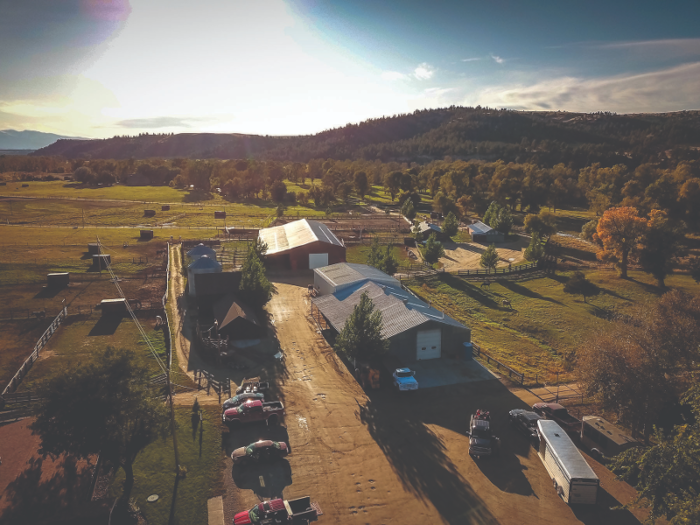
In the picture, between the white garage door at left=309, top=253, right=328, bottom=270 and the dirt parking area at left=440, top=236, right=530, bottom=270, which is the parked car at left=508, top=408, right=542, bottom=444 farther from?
the dirt parking area at left=440, top=236, right=530, bottom=270

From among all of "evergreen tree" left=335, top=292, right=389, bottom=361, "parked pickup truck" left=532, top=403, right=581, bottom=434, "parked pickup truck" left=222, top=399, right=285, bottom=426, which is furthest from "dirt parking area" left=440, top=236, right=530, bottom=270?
"parked pickup truck" left=222, top=399, right=285, bottom=426

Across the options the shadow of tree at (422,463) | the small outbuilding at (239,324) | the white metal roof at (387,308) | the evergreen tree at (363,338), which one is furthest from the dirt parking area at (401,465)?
the small outbuilding at (239,324)

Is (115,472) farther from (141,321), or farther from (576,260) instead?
(576,260)

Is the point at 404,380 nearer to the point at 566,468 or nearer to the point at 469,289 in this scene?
the point at 566,468

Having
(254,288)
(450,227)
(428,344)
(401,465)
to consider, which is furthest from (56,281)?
(450,227)

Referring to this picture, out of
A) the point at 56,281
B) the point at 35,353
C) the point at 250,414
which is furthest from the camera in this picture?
the point at 56,281
